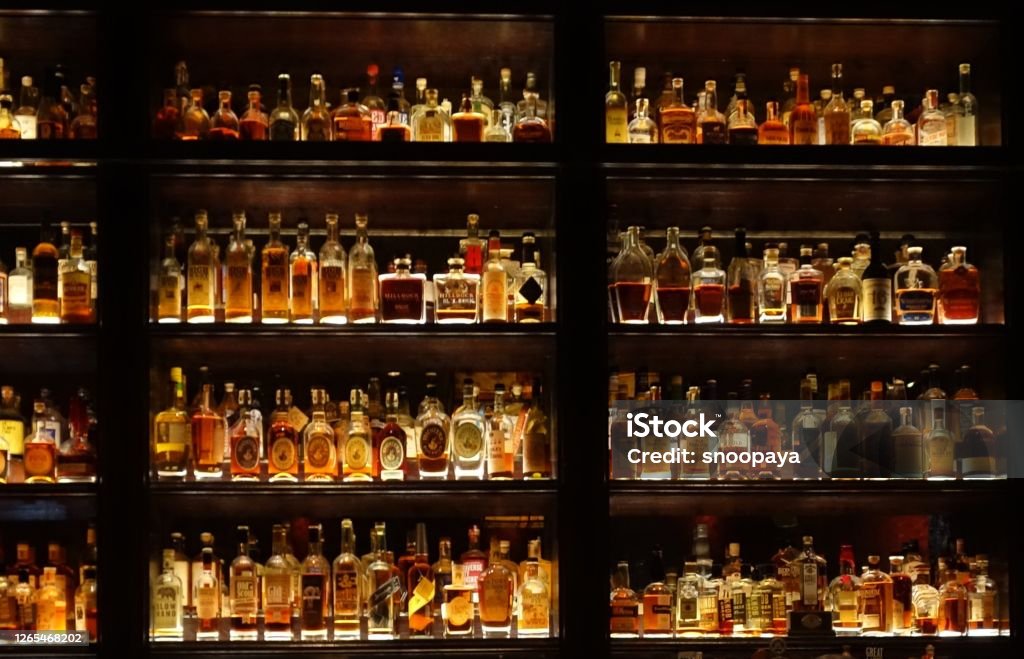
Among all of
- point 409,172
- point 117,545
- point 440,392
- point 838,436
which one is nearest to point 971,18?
point 838,436

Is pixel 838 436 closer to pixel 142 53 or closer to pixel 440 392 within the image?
pixel 440 392

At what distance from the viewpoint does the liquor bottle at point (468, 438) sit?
3332mm

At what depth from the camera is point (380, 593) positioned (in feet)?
10.7

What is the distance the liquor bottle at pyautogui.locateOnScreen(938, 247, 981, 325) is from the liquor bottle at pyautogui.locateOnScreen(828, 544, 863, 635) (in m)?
0.71

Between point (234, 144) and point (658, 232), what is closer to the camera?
point (234, 144)

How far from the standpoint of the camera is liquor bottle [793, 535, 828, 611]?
11.2 ft

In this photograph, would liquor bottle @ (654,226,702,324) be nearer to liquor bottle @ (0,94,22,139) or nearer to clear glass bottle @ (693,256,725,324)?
clear glass bottle @ (693,256,725,324)

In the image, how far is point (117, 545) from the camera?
3.00 meters

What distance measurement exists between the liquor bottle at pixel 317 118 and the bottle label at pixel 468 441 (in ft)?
2.91

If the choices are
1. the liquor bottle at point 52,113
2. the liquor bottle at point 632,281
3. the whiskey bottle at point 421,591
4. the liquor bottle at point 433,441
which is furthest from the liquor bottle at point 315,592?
the liquor bottle at point 52,113

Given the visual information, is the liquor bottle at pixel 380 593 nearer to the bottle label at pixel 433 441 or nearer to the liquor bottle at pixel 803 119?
the bottle label at pixel 433 441

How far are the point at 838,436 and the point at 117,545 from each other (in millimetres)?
1974

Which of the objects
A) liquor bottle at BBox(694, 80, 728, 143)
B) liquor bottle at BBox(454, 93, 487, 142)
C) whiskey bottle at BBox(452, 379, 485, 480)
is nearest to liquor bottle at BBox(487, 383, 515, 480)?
whiskey bottle at BBox(452, 379, 485, 480)

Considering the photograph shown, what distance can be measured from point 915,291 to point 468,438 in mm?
1300
